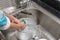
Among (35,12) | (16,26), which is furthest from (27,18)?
(16,26)

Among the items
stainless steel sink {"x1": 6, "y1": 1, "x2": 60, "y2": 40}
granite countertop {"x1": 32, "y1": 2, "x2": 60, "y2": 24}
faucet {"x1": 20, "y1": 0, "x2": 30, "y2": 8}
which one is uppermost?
faucet {"x1": 20, "y1": 0, "x2": 30, "y2": 8}

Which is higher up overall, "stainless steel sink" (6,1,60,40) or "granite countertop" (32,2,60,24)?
"granite countertop" (32,2,60,24)

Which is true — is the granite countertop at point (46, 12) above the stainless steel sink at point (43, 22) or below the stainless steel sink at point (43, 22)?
above

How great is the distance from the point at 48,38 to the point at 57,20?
163mm

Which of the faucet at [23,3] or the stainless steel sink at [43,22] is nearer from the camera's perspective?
the stainless steel sink at [43,22]

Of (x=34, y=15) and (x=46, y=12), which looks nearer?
(x=46, y=12)

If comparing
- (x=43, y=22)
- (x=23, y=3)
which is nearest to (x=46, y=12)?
(x=43, y=22)

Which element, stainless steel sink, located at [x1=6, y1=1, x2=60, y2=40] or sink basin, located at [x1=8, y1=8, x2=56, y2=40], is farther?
sink basin, located at [x1=8, y1=8, x2=56, y2=40]

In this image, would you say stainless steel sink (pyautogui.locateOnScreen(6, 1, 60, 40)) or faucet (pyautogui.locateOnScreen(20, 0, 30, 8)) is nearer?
stainless steel sink (pyautogui.locateOnScreen(6, 1, 60, 40))

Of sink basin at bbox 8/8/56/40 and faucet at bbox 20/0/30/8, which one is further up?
faucet at bbox 20/0/30/8

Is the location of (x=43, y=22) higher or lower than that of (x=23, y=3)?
lower

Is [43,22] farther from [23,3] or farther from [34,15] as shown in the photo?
[23,3]

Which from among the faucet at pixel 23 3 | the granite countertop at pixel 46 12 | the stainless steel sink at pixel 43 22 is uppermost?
the faucet at pixel 23 3

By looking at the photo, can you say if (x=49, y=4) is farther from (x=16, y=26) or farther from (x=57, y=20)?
(x=16, y=26)
